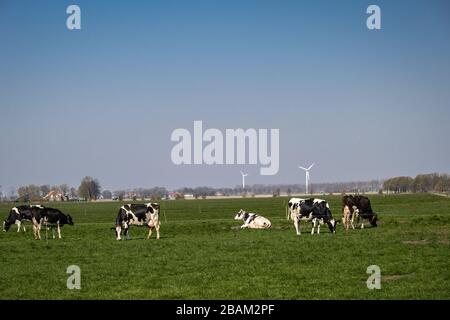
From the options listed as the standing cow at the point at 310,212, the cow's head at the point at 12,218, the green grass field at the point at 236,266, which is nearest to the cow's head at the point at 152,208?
the green grass field at the point at 236,266

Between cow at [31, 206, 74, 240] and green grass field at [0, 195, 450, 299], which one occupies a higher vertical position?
cow at [31, 206, 74, 240]

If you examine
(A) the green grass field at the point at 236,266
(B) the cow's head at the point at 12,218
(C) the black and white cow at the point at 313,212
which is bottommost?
(A) the green grass field at the point at 236,266

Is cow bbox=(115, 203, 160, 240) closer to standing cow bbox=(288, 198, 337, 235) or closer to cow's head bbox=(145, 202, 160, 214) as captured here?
cow's head bbox=(145, 202, 160, 214)

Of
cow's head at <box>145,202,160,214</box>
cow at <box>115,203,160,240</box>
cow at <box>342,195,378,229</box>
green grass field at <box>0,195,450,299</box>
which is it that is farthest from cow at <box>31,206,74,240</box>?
cow at <box>342,195,378,229</box>

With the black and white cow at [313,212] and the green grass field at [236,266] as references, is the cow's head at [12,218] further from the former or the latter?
the black and white cow at [313,212]

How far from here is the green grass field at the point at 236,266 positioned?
15.3 m

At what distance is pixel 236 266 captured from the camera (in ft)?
63.1

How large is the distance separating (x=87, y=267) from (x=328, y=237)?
12145mm

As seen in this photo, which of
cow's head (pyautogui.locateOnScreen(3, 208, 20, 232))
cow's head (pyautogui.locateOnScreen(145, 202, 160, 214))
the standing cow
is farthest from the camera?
cow's head (pyautogui.locateOnScreen(3, 208, 20, 232))

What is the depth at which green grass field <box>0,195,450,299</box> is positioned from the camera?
50.2 feet

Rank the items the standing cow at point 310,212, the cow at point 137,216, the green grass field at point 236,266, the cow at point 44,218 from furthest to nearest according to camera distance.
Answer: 1. the cow at point 44,218
2. the standing cow at point 310,212
3. the cow at point 137,216
4. the green grass field at point 236,266

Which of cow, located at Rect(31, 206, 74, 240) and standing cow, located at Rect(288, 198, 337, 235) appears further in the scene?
cow, located at Rect(31, 206, 74, 240)
